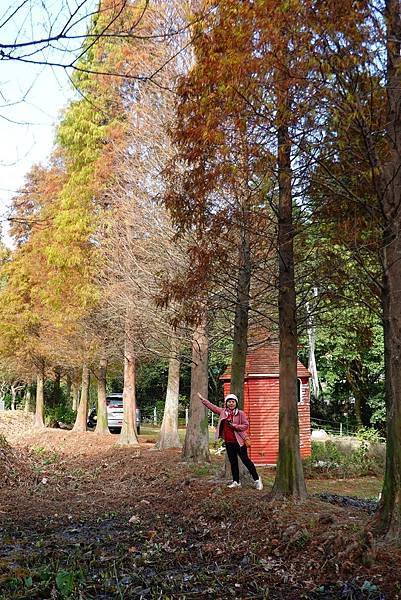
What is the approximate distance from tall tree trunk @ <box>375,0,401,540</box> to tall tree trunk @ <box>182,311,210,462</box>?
7.90 metres

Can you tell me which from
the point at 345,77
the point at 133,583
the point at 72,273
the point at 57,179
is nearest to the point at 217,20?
the point at 345,77

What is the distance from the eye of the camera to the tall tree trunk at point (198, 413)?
1412 cm

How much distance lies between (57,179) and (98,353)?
20.1 ft

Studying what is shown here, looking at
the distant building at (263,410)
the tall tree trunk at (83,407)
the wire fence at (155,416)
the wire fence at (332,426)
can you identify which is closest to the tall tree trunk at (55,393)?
the wire fence at (155,416)

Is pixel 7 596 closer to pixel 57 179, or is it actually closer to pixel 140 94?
pixel 140 94

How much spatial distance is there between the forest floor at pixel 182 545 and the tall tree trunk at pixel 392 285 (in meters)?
0.33

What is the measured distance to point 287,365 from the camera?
860 centimetres

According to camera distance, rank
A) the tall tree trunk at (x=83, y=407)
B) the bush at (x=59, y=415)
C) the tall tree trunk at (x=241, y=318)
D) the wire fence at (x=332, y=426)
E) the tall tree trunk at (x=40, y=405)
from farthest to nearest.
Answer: the bush at (x=59, y=415), the tall tree trunk at (x=40, y=405), the wire fence at (x=332, y=426), the tall tree trunk at (x=83, y=407), the tall tree trunk at (x=241, y=318)

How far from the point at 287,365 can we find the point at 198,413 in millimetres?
6190

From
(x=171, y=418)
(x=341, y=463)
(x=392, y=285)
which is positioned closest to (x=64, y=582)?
(x=392, y=285)

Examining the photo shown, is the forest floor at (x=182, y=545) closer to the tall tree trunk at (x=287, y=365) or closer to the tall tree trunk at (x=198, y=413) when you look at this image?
the tall tree trunk at (x=287, y=365)

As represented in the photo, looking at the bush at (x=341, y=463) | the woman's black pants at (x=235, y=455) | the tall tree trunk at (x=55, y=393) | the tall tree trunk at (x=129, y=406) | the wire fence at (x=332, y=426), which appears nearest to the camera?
the woman's black pants at (x=235, y=455)

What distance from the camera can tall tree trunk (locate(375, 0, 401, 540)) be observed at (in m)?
5.99

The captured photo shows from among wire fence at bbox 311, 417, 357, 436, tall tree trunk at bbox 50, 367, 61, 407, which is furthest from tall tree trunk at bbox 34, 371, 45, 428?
wire fence at bbox 311, 417, 357, 436
